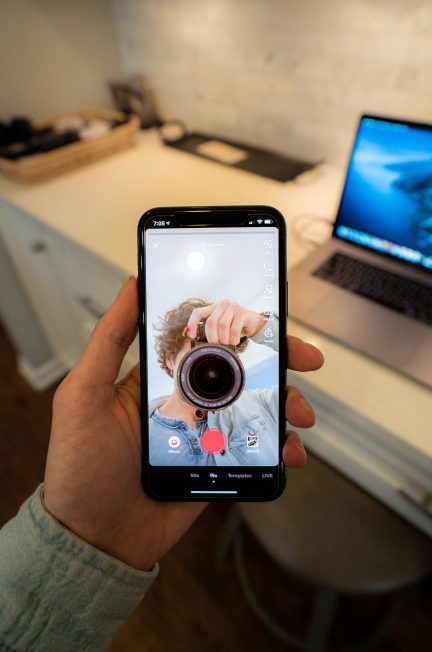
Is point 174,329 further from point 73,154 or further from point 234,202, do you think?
point 73,154

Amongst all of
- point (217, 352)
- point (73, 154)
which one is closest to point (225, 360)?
point (217, 352)

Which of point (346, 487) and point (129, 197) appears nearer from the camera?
point (346, 487)

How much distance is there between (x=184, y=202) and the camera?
924 mm

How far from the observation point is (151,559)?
19.7 inches

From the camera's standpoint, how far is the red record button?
1.63ft

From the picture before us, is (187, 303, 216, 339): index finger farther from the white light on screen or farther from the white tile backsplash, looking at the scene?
the white tile backsplash

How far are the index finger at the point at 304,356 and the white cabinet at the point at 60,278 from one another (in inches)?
15.1

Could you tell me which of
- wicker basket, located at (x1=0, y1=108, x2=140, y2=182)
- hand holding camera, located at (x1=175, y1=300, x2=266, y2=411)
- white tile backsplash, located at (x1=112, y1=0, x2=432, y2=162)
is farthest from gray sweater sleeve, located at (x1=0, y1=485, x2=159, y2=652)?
white tile backsplash, located at (x1=112, y1=0, x2=432, y2=162)

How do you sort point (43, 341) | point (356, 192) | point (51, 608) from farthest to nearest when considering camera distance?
point (43, 341) → point (356, 192) → point (51, 608)

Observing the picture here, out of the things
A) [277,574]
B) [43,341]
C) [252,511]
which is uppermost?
[252,511]

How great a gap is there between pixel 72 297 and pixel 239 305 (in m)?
0.77

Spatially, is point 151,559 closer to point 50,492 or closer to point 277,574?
point 50,492

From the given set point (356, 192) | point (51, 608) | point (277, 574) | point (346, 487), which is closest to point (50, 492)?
point (51, 608)

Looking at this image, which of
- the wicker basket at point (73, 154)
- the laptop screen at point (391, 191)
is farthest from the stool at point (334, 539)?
the wicker basket at point (73, 154)
